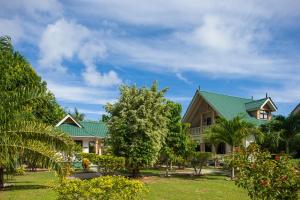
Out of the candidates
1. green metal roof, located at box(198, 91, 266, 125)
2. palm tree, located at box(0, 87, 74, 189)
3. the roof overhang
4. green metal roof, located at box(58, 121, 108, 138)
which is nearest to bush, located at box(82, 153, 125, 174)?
palm tree, located at box(0, 87, 74, 189)

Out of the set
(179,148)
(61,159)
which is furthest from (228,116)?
(61,159)

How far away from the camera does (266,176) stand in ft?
31.8

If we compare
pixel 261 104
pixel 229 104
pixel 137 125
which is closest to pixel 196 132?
pixel 229 104

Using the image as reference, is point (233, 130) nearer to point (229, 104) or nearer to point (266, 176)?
point (229, 104)

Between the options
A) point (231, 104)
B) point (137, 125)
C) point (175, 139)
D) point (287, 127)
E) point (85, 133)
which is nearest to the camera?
point (137, 125)

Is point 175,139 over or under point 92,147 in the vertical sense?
over

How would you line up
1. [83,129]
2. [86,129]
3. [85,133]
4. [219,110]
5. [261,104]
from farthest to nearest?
1. [86,129]
2. [83,129]
3. [261,104]
4. [85,133]
5. [219,110]

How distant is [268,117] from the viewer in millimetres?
41719

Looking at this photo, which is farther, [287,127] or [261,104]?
[261,104]

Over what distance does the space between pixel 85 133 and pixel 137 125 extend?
16936 millimetres

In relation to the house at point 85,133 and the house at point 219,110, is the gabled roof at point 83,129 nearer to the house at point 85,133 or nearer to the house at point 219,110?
the house at point 85,133

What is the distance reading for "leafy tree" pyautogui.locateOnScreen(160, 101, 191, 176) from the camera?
2805 cm

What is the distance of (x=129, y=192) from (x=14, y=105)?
278 inches

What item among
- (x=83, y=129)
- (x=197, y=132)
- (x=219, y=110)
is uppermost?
(x=219, y=110)
